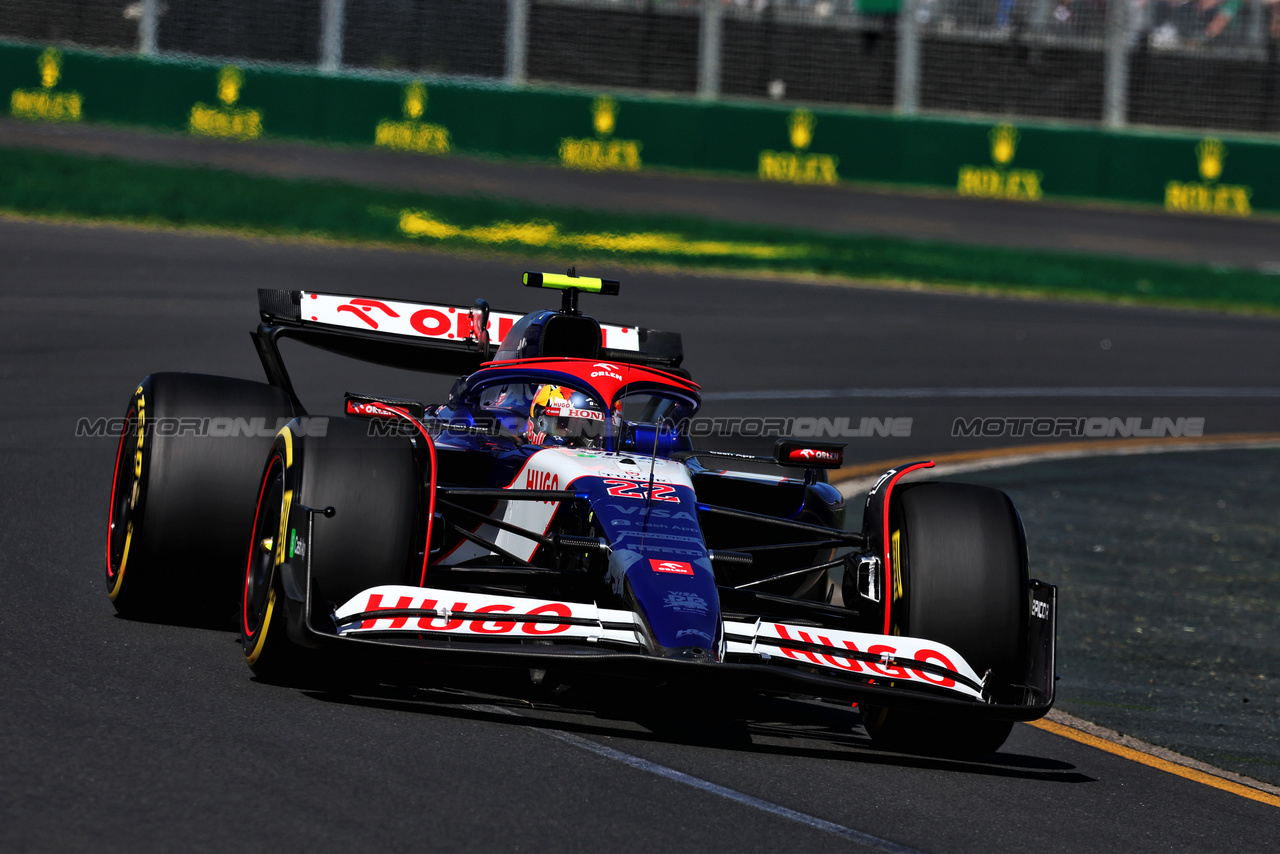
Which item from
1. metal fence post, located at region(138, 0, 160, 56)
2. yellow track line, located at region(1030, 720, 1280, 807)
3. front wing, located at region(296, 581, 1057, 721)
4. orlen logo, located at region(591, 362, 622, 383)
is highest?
metal fence post, located at region(138, 0, 160, 56)

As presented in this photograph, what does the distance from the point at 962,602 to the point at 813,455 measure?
124cm

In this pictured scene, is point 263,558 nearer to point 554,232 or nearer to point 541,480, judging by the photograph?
point 541,480

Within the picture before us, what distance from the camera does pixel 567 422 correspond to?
7.12 meters

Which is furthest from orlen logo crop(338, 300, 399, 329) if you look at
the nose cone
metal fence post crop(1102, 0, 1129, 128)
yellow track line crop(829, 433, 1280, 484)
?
metal fence post crop(1102, 0, 1129, 128)

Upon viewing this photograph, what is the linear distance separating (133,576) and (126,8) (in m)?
17.8

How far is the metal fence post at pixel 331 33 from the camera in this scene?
23.6 metres

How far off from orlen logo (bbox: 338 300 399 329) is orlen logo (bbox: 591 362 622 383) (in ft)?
6.47

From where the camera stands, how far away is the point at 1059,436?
15.4 meters

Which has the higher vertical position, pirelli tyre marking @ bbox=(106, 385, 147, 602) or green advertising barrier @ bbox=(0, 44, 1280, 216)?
green advertising barrier @ bbox=(0, 44, 1280, 216)

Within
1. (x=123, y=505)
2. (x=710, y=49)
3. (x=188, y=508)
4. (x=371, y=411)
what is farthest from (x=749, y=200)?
(x=188, y=508)

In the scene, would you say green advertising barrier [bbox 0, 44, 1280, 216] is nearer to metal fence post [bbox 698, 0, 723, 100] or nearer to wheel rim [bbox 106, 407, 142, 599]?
metal fence post [bbox 698, 0, 723, 100]

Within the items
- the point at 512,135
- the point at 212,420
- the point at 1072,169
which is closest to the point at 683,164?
the point at 512,135

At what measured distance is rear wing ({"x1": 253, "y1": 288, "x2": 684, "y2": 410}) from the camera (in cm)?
848

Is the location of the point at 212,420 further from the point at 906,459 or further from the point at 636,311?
the point at 636,311
